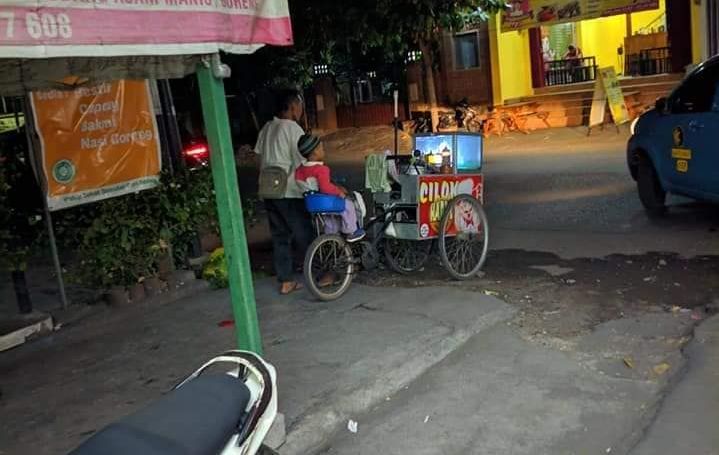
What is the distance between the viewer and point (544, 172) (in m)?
13.1

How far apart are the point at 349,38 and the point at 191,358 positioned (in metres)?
5.86

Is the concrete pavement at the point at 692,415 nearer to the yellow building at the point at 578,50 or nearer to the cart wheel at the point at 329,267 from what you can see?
the cart wheel at the point at 329,267

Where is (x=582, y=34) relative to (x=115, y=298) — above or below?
above

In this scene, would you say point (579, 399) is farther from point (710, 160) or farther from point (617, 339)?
point (710, 160)

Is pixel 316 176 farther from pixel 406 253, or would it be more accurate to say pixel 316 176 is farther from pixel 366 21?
pixel 366 21

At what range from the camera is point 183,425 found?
2.22 meters

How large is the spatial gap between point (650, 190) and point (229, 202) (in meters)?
6.82

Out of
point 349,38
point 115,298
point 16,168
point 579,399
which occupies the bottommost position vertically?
point 579,399

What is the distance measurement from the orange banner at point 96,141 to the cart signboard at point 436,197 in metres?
2.31

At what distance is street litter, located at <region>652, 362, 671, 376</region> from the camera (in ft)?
15.3

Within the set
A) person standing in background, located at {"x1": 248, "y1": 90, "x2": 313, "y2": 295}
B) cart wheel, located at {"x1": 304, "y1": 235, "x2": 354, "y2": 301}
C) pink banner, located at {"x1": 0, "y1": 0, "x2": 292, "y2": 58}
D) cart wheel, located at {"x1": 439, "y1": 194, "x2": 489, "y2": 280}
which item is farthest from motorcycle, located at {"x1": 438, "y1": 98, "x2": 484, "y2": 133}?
pink banner, located at {"x1": 0, "y1": 0, "x2": 292, "y2": 58}

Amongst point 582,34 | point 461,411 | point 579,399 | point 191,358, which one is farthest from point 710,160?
point 582,34

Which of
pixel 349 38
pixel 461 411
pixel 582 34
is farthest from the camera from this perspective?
pixel 582 34

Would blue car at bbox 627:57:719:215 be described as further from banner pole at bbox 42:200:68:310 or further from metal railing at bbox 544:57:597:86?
metal railing at bbox 544:57:597:86
